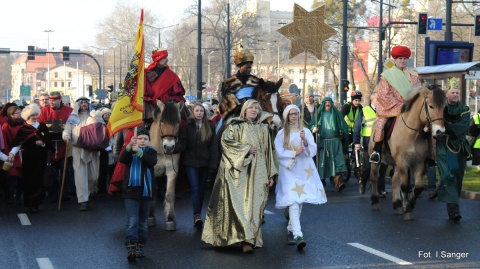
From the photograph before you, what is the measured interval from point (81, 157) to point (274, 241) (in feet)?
17.5

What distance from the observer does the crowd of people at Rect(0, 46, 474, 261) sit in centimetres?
1095

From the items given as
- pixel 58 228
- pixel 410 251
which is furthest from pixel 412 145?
pixel 58 228

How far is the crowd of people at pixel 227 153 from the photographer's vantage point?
431 inches

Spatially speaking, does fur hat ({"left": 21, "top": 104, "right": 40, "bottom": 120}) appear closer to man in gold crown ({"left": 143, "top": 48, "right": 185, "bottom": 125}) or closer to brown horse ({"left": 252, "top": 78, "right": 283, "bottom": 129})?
man in gold crown ({"left": 143, "top": 48, "right": 185, "bottom": 125})

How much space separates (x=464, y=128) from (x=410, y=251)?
10.7 ft

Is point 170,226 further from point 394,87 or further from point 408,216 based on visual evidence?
point 394,87

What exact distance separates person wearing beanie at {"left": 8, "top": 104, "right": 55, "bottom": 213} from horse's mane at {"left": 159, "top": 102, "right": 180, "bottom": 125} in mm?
3573

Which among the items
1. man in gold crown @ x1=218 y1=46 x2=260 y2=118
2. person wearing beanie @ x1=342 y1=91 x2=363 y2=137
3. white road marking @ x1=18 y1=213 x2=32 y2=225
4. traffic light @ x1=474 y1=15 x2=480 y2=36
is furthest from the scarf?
traffic light @ x1=474 y1=15 x2=480 y2=36

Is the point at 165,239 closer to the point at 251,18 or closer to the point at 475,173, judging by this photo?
the point at 475,173

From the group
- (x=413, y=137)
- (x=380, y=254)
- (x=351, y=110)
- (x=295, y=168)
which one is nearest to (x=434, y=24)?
(x=351, y=110)

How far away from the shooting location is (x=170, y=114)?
12.7 metres

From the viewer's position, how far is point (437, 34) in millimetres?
75875

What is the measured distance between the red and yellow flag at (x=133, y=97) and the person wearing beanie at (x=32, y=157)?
13.8ft

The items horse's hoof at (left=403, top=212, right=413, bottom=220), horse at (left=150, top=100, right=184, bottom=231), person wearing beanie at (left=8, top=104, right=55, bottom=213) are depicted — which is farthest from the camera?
person wearing beanie at (left=8, top=104, right=55, bottom=213)
